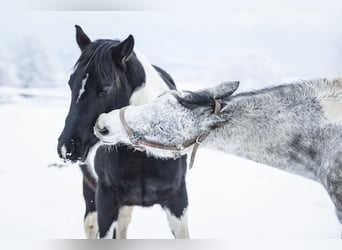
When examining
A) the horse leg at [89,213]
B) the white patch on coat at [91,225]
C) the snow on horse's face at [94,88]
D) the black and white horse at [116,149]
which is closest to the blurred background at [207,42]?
the black and white horse at [116,149]

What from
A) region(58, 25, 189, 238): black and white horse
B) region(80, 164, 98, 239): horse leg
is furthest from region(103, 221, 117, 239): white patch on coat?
region(80, 164, 98, 239): horse leg

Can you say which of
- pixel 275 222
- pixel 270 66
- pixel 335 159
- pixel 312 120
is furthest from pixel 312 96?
pixel 275 222

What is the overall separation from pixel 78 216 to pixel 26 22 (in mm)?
900

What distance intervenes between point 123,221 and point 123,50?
0.75 meters

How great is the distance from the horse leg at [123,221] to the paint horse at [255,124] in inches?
20.3

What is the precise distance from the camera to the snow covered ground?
1.98 m

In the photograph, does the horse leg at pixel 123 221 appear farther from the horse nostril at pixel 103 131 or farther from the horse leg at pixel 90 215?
the horse nostril at pixel 103 131

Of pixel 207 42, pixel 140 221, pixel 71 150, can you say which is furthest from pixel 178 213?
pixel 207 42

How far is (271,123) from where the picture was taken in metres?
1.41

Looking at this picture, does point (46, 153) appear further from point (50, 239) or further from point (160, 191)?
point (160, 191)

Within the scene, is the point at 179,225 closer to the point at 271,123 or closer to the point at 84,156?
the point at 84,156

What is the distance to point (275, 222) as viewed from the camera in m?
2.04

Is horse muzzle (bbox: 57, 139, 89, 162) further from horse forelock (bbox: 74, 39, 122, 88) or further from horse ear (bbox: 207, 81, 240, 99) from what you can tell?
horse ear (bbox: 207, 81, 240, 99)

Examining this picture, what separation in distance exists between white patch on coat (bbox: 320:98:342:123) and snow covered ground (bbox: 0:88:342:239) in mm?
627
